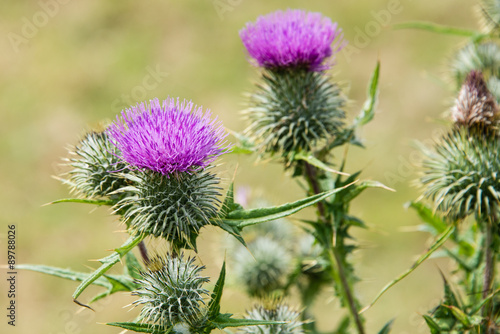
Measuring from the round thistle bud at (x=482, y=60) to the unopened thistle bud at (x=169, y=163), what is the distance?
106 inches

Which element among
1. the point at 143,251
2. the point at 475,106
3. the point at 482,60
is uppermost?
the point at 482,60

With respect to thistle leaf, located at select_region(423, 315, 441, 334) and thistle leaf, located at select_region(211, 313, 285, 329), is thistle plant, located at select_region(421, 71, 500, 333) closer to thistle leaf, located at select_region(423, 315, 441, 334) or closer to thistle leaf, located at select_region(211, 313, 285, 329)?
thistle leaf, located at select_region(423, 315, 441, 334)

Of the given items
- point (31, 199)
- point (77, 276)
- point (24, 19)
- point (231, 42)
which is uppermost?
point (24, 19)

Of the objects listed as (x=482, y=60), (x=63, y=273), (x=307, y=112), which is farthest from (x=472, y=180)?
(x=63, y=273)

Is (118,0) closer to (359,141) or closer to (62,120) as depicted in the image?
(62,120)

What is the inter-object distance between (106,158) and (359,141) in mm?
1686

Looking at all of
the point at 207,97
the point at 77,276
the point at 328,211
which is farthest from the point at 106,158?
the point at 207,97

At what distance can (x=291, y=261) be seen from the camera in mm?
4535

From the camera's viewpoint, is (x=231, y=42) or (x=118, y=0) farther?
(x=118, y=0)

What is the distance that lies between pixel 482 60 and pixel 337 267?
2320 millimetres

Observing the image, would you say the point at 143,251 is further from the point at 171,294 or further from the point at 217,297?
the point at 217,297

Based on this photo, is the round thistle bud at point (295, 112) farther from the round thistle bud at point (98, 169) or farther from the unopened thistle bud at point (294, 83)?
the round thistle bud at point (98, 169)

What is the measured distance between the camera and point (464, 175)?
350 cm

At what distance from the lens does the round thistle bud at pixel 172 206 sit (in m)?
2.86
